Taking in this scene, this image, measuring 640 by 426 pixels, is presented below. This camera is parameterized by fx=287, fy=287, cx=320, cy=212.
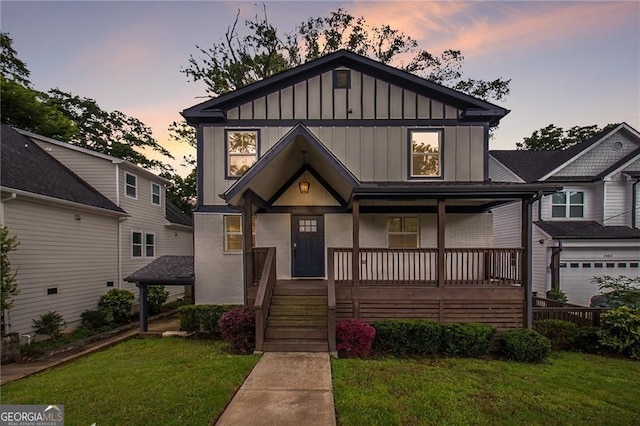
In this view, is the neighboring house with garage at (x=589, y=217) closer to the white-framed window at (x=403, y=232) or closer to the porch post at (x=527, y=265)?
the porch post at (x=527, y=265)

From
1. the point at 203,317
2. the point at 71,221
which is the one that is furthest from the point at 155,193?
the point at 203,317

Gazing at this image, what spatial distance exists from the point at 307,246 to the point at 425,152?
4.96 metres

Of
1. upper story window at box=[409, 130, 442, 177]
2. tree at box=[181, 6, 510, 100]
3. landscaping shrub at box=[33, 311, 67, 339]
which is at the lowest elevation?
landscaping shrub at box=[33, 311, 67, 339]

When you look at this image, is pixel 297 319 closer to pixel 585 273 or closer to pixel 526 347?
pixel 526 347

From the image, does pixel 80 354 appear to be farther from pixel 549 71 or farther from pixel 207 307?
pixel 549 71

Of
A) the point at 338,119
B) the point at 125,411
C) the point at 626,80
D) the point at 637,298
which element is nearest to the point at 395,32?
the point at 626,80

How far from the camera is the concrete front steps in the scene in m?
6.46

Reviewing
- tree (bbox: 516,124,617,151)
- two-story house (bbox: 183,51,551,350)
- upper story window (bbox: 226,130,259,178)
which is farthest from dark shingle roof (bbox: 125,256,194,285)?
tree (bbox: 516,124,617,151)

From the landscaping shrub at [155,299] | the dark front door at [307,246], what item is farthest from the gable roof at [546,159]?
the landscaping shrub at [155,299]

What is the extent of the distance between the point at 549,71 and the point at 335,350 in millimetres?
16427

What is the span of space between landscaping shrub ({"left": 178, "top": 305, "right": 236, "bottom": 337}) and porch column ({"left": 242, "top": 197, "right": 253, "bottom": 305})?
1.40 metres

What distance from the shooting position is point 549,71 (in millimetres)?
13867

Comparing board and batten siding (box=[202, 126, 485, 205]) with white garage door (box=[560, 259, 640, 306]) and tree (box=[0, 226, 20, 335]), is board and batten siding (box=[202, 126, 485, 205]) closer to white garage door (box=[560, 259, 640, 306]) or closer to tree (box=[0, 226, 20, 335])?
tree (box=[0, 226, 20, 335])

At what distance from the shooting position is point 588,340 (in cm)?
750
